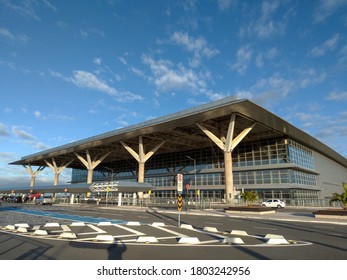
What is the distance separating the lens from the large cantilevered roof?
131 feet

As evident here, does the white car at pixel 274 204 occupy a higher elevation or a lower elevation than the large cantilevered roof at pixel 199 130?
lower

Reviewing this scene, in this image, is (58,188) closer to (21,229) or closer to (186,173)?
(186,173)

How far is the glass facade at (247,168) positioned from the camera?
53.0m

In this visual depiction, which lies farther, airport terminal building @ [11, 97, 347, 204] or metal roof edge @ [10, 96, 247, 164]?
airport terminal building @ [11, 97, 347, 204]

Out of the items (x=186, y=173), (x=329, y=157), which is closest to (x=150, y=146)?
(x=186, y=173)

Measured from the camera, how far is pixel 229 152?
44.1 m

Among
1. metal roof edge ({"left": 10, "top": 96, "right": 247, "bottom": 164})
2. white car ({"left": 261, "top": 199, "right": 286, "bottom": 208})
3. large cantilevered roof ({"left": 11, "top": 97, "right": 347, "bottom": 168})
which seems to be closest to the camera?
metal roof edge ({"left": 10, "top": 96, "right": 247, "bottom": 164})

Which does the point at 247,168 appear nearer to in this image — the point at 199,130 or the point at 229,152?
the point at 199,130

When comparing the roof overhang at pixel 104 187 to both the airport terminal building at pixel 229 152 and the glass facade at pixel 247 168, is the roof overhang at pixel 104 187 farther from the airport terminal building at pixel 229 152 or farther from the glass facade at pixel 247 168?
the glass facade at pixel 247 168

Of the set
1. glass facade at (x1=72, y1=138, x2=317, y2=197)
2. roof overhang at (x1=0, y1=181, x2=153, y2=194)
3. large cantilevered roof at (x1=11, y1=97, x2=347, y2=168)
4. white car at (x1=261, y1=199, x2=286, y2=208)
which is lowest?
white car at (x1=261, y1=199, x2=286, y2=208)

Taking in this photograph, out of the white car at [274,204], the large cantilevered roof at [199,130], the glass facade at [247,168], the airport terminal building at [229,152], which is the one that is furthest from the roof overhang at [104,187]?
the white car at [274,204]

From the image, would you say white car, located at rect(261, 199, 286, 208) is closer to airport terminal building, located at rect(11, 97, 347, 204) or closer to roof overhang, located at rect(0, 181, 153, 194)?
airport terminal building, located at rect(11, 97, 347, 204)

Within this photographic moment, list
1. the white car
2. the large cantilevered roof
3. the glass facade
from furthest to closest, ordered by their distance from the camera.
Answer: the glass facade, the white car, the large cantilevered roof

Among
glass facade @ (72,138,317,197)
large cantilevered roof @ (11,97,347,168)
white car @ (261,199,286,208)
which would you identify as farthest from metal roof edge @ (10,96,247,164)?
white car @ (261,199,286,208)
